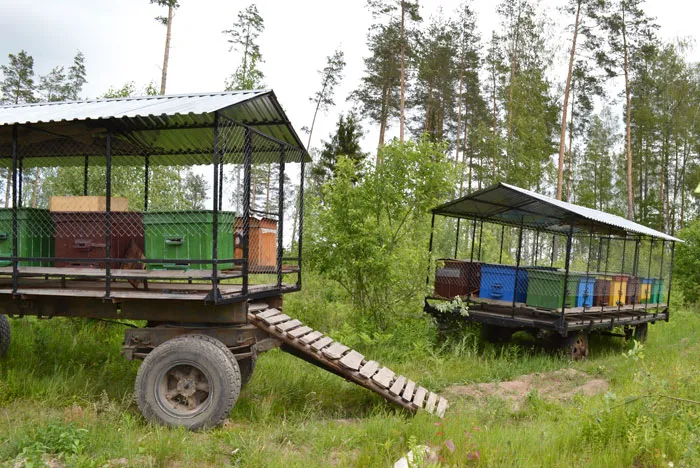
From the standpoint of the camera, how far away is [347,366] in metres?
6.78

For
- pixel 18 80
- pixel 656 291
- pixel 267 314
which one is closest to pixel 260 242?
pixel 267 314

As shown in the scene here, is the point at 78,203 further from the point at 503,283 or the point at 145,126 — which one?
the point at 503,283

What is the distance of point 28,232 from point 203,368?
3.18m

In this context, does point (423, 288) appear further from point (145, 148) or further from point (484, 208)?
Answer: point (145, 148)

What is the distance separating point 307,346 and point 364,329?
493 centimetres

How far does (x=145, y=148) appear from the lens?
940 cm

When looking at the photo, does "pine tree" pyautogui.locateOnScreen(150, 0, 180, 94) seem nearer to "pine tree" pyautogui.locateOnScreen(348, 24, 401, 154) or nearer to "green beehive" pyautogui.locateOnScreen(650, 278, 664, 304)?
"pine tree" pyautogui.locateOnScreen(348, 24, 401, 154)

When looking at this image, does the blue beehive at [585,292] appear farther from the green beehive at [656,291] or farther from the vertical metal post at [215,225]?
the vertical metal post at [215,225]

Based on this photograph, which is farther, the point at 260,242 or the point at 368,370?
the point at 260,242

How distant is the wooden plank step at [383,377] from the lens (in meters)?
6.80

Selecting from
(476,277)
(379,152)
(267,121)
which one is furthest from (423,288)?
(267,121)

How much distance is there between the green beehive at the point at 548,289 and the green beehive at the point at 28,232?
27.8 feet

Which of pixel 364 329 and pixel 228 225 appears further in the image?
pixel 364 329

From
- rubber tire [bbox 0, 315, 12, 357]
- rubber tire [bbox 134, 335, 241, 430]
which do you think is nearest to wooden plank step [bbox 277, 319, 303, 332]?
rubber tire [bbox 134, 335, 241, 430]
